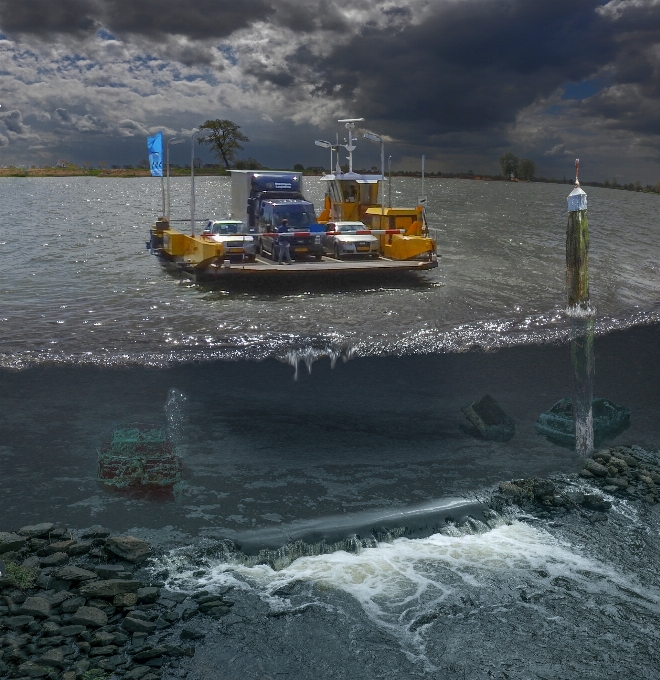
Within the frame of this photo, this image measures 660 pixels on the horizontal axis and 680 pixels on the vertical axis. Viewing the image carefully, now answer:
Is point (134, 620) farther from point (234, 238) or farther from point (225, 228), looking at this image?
point (225, 228)

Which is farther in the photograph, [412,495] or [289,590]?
[412,495]

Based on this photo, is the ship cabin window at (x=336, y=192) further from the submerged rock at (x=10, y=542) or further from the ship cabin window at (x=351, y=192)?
the submerged rock at (x=10, y=542)

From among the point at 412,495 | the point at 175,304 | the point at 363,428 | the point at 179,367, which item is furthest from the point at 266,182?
the point at 412,495

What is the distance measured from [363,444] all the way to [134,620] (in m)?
5.56

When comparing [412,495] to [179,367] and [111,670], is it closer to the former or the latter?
[111,670]

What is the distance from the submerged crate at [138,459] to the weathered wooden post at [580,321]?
21.8 ft

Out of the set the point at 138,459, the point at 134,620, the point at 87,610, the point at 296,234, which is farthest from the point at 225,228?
the point at 134,620

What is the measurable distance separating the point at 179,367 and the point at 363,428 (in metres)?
5.44

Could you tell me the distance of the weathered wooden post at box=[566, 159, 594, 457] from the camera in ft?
44.4

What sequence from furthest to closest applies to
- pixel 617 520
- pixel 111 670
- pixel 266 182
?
pixel 266 182, pixel 617 520, pixel 111 670

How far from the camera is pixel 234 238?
2883 cm

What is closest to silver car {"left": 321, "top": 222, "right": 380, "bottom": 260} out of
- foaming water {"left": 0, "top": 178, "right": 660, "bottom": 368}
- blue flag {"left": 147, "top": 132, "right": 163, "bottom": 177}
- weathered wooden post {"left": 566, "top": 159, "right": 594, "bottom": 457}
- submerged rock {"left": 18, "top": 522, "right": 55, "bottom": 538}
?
foaming water {"left": 0, "top": 178, "right": 660, "bottom": 368}

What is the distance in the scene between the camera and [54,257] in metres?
39.6

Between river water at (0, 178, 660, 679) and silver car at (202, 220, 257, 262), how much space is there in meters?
2.15
